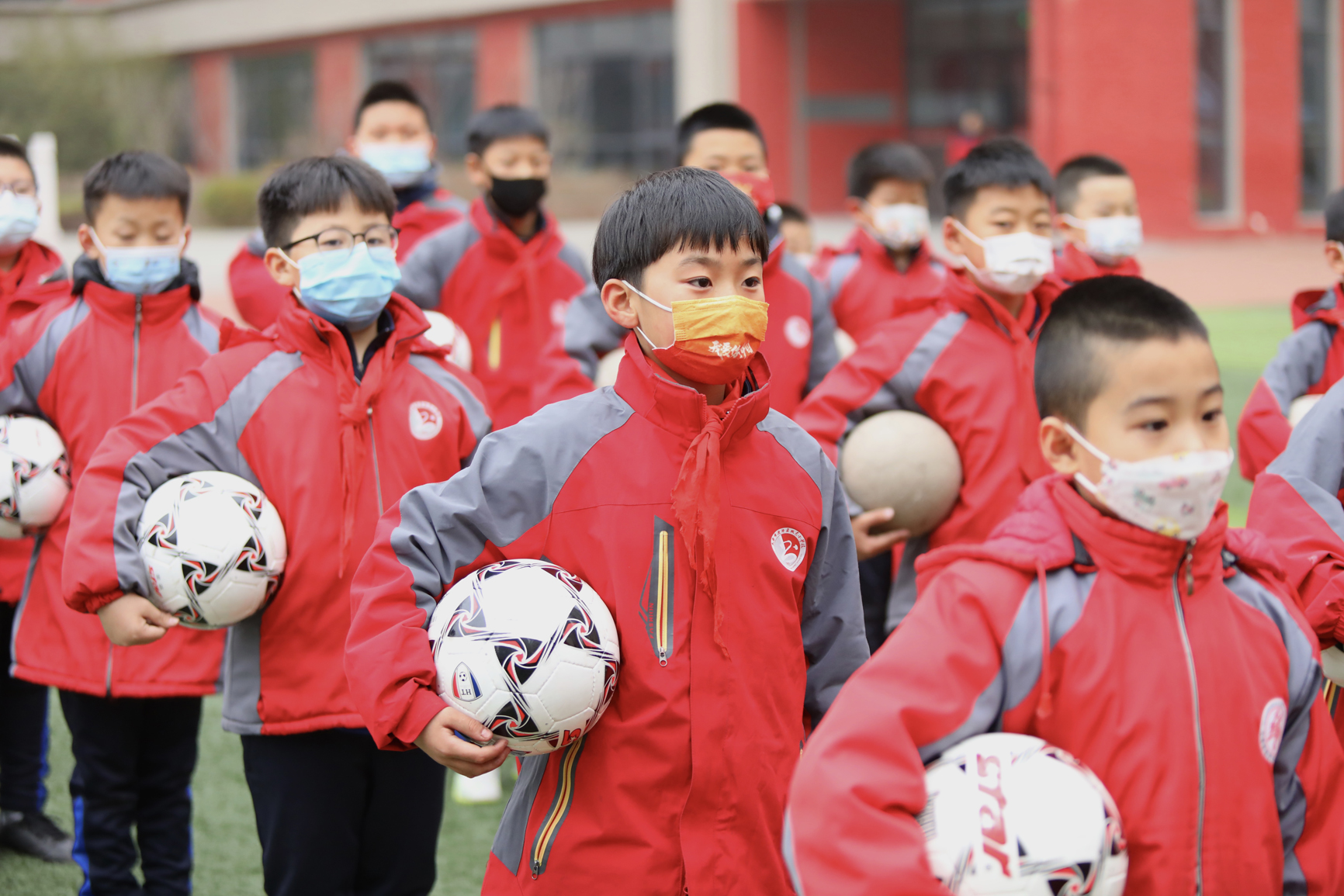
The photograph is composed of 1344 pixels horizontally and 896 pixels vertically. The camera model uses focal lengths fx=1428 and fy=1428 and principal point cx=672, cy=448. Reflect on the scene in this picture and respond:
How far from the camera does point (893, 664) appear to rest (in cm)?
222

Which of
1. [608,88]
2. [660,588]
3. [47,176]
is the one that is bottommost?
[660,588]

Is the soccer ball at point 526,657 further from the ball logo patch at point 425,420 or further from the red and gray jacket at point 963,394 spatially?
the red and gray jacket at point 963,394

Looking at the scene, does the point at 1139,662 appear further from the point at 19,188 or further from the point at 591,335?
the point at 19,188

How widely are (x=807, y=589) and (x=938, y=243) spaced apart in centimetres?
2390

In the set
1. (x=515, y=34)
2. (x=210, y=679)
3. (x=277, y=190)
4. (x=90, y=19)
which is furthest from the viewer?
(x=90, y=19)

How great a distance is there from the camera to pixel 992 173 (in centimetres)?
498

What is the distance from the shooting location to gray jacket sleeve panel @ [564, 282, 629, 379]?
5586 mm

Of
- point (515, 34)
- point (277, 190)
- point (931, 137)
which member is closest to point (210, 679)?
point (277, 190)

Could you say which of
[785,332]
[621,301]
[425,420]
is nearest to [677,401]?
[621,301]

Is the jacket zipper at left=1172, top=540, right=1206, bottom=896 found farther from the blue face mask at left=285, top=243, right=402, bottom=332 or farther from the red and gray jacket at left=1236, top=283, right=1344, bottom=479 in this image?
the blue face mask at left=285, top=243, right=402, bottom=332

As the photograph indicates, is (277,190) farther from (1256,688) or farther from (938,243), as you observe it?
(938,243)

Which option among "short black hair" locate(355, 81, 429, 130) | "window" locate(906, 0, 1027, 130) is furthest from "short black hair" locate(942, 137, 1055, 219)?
"window" locate(906, 0, 1027, 130)

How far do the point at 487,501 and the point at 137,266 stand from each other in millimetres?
2425

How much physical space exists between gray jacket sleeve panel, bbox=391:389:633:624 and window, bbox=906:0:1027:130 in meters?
29.8
